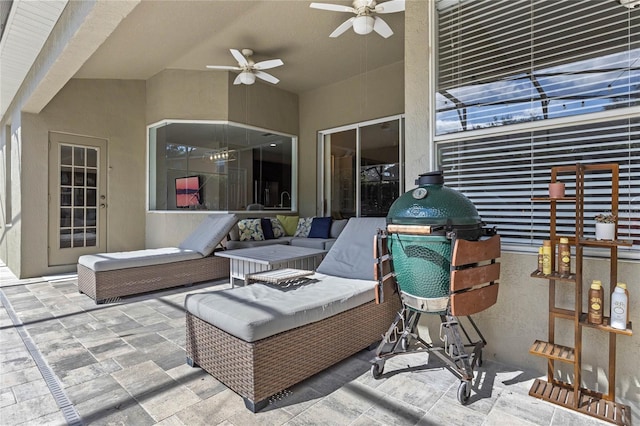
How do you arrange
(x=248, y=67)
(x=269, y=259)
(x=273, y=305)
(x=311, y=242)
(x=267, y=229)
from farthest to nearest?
(x=267, y=229), (x=311, y=242), (x=248, y=67), (x=269, y=259), (x=273, y=305)

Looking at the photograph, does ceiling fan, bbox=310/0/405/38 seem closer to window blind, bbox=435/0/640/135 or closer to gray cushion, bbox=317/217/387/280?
window blind, bbox=435/0/640/135

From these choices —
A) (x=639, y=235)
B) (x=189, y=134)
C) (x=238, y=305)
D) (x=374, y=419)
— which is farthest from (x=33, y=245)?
(x=639, y=235)

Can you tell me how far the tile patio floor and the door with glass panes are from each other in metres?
3.11

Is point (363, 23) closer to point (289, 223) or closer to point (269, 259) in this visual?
point (269, 259)

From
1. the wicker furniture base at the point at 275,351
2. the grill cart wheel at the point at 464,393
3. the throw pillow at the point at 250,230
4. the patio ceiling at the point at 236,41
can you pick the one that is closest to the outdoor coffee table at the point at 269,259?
the wicker furniture base at the point at 275,351

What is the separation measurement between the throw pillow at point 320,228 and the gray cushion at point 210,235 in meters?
1.79

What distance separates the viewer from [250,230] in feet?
19.8

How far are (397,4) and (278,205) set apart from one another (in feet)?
15.3

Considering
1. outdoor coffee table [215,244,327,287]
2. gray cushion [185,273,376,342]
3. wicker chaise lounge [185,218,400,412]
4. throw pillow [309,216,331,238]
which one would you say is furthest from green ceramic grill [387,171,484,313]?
throw pillow [309,216,331,238]

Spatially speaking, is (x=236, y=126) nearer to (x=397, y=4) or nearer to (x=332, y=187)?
(x=332, y=187)

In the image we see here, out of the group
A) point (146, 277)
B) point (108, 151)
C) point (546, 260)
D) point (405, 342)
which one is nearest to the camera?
point (546, 260)

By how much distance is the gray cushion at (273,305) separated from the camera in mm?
1855

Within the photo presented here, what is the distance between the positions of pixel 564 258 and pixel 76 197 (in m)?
6.72

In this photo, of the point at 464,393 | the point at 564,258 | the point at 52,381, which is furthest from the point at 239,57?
the point at 464,393
